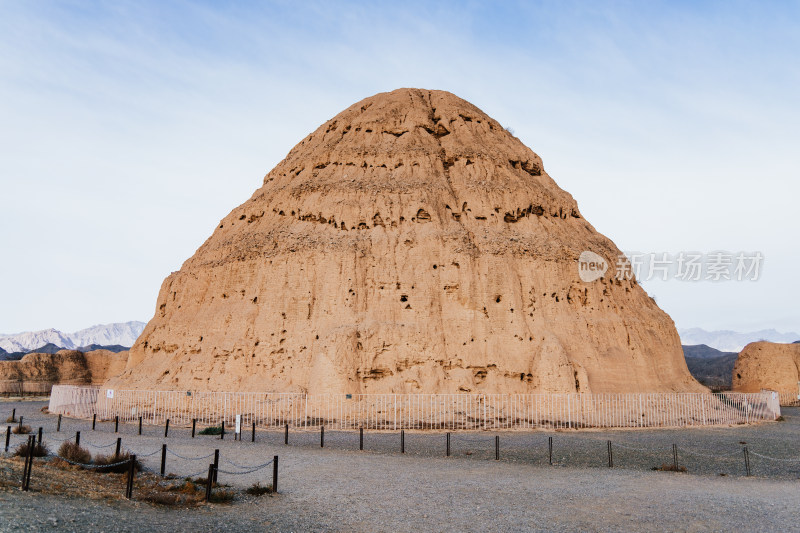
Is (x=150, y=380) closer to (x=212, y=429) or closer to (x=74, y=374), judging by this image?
(x=212, y=429)

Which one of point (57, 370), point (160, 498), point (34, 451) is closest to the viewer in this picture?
point (160, 498)

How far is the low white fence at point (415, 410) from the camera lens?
82.1 feet

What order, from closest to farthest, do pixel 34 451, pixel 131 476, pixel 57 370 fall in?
1. pixel 131 476
2. pixel 34 451
3. pixel 57 370

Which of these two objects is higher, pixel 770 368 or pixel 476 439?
pixel 770 368

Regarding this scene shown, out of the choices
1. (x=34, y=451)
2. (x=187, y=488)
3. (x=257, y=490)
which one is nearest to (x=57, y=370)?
(x=34, y=451)

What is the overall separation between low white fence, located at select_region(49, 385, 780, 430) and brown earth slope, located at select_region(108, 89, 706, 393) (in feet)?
2.68

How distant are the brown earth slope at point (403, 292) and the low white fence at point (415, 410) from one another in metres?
0.82

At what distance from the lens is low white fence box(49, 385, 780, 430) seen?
82.1 feet

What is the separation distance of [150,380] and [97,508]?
21114 mm

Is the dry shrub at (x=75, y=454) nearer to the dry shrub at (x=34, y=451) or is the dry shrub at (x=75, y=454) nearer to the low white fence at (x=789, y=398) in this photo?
the dry shrub at (x=34, y=451)

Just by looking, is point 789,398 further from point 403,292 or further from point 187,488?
point 187,488

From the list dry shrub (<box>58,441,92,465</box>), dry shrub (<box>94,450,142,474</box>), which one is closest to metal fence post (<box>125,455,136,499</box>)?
dry shrub (<box>94,450,142,474</box>)

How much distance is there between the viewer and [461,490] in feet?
42.3

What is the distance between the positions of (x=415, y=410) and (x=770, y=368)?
37164 millimetres
